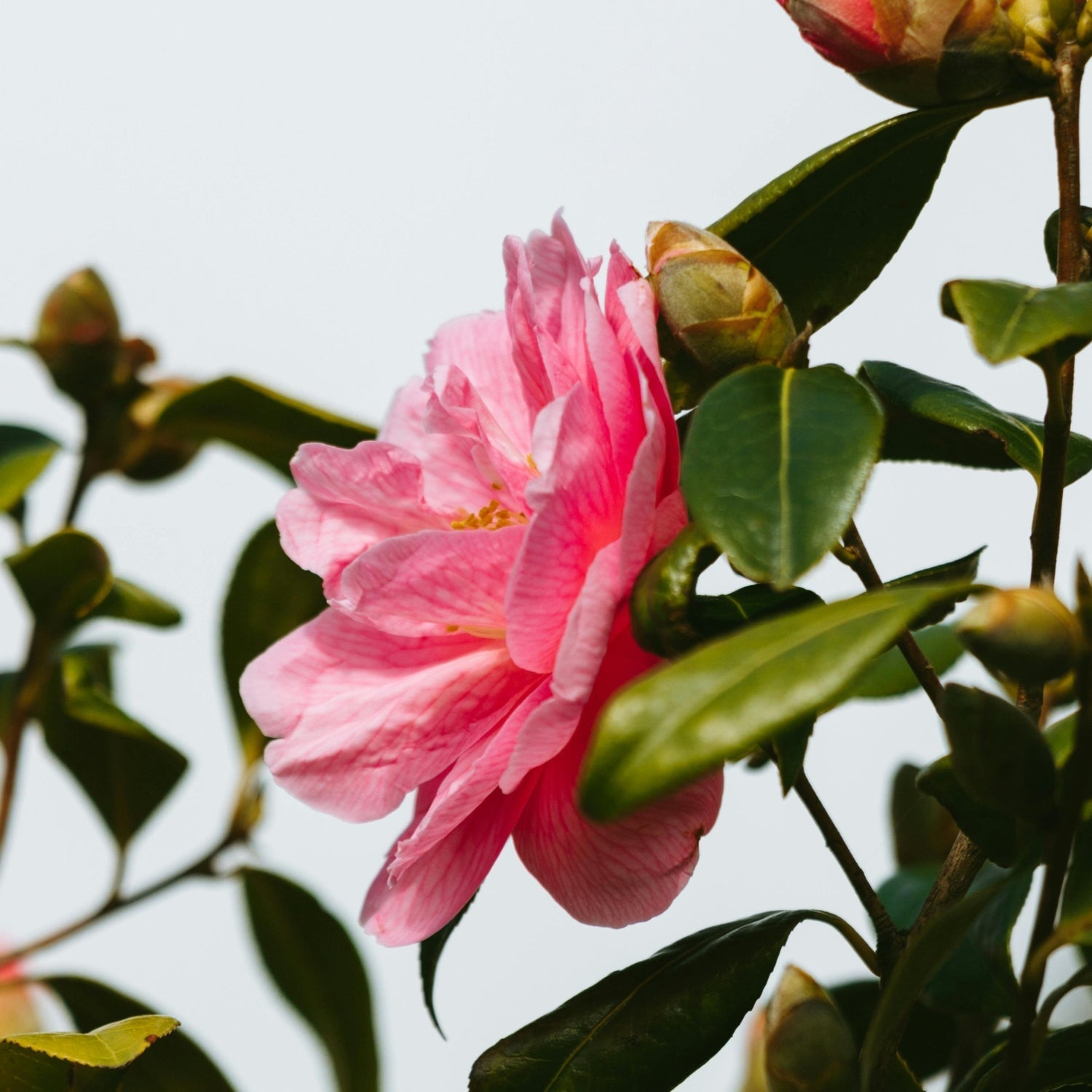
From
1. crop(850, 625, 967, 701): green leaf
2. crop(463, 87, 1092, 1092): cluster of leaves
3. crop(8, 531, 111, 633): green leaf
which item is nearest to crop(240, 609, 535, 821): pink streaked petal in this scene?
crop(463, 87, 1092, 1092): cluster of leaves

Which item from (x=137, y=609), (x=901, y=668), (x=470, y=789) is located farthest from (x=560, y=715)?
(x=137, y=609)

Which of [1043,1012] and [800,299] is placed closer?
[1043,1012]

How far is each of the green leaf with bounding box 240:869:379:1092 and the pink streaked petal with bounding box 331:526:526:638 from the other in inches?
27.5

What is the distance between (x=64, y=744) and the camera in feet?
3.93

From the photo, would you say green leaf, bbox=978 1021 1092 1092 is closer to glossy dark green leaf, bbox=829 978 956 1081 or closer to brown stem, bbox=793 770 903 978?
brown stem, bbox=793 770 903 978

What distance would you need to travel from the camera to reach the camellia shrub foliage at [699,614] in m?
0.42

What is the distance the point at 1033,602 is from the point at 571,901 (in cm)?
26

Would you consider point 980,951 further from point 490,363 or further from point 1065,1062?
point 490,363

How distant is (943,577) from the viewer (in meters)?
0.62

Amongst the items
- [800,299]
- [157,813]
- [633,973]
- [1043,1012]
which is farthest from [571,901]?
[157,813]

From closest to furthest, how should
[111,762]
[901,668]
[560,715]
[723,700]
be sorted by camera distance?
[723,700] < [560,715] < [901,668] < [111,762]

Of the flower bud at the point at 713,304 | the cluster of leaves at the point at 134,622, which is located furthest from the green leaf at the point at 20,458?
the flower bud at the point at 713,304

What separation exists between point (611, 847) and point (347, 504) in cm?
21

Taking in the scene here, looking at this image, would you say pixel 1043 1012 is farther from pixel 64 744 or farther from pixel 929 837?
pixel 64 744
